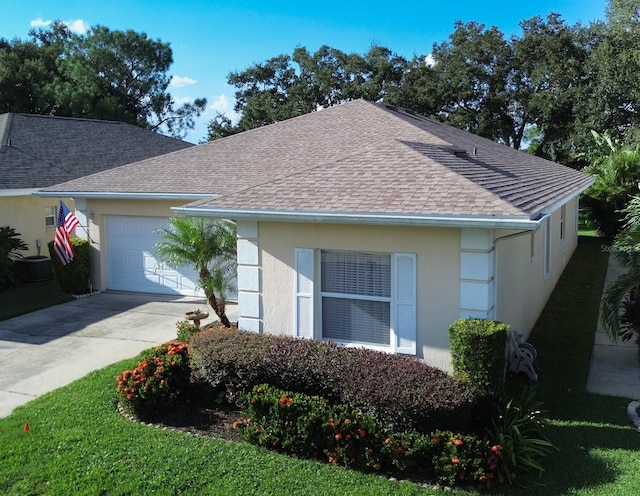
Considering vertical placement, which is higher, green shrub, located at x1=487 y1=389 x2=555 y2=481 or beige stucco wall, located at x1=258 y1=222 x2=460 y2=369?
beige stucco wall, located at x1=258 y1=222 x2=460 y2=369

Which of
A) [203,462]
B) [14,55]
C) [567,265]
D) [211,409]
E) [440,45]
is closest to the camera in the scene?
[203,462]

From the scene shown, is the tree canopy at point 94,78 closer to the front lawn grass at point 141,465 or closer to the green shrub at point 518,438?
the front lawn grass at point 141,465

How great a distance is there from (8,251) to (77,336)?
5.85m

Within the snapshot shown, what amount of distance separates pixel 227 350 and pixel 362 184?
10.5 ft

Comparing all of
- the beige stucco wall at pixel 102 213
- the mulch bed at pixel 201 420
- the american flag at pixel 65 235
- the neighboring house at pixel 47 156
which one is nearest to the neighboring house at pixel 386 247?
the mulch bed at pixel 201 420

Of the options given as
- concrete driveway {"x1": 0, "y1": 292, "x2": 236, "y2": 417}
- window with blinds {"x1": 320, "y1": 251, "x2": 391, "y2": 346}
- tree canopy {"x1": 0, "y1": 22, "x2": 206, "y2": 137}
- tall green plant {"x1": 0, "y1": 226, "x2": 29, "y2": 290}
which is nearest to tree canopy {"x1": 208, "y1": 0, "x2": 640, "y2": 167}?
tree canopy {"x1": 0, "y1": 22, "x2": 206, "y2": 137}

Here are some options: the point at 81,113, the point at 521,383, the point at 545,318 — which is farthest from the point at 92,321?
the point at 81,113

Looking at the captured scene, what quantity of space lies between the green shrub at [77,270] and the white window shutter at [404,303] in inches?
395

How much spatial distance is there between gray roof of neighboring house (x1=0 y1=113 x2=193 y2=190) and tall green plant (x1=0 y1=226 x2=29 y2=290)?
1.38m

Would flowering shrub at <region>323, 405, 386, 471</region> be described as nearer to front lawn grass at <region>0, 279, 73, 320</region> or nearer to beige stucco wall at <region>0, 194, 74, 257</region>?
front lawn grass at <region>0, 279, 73, 320</region>

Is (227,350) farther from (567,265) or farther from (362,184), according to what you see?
(567,265)

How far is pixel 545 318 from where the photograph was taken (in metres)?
13.8

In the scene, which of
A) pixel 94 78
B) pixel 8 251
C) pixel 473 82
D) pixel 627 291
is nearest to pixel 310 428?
pixel 627 291

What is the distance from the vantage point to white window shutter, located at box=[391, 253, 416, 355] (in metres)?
8.62
